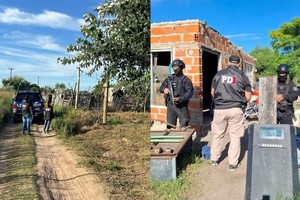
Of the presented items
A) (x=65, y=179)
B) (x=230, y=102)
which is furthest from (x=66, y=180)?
(x=230, y=102)

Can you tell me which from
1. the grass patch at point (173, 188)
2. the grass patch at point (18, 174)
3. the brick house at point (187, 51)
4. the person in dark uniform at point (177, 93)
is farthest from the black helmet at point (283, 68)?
the grass patch at point (18, 174)

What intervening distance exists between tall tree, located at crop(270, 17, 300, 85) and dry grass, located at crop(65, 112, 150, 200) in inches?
27.8

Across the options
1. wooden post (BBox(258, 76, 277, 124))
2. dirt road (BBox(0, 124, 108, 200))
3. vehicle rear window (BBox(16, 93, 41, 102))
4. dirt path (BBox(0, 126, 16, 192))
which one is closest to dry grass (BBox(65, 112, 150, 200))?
dirt road (BBox(0, 124, 108, 200))

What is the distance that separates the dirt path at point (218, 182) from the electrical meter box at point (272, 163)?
0.09 m

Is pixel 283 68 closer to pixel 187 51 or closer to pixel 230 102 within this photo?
pixel 230 102

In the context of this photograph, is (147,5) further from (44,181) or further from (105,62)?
(44,181)

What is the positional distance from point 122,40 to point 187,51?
1.24ft

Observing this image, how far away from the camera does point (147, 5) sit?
1.54 metres

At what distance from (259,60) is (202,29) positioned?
0.29 meters

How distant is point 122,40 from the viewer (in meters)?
1.68

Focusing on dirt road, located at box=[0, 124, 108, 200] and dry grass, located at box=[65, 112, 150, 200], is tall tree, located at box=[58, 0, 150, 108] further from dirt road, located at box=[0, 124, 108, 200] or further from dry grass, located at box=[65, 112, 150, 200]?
dirt road, located at box=[0, 124, 108, 200]

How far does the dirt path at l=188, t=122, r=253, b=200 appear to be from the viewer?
144 centimetres

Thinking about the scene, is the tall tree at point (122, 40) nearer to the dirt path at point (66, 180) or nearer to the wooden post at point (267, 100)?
the wooden post at point (267, 100)

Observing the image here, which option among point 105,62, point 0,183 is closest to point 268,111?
point 105,62
